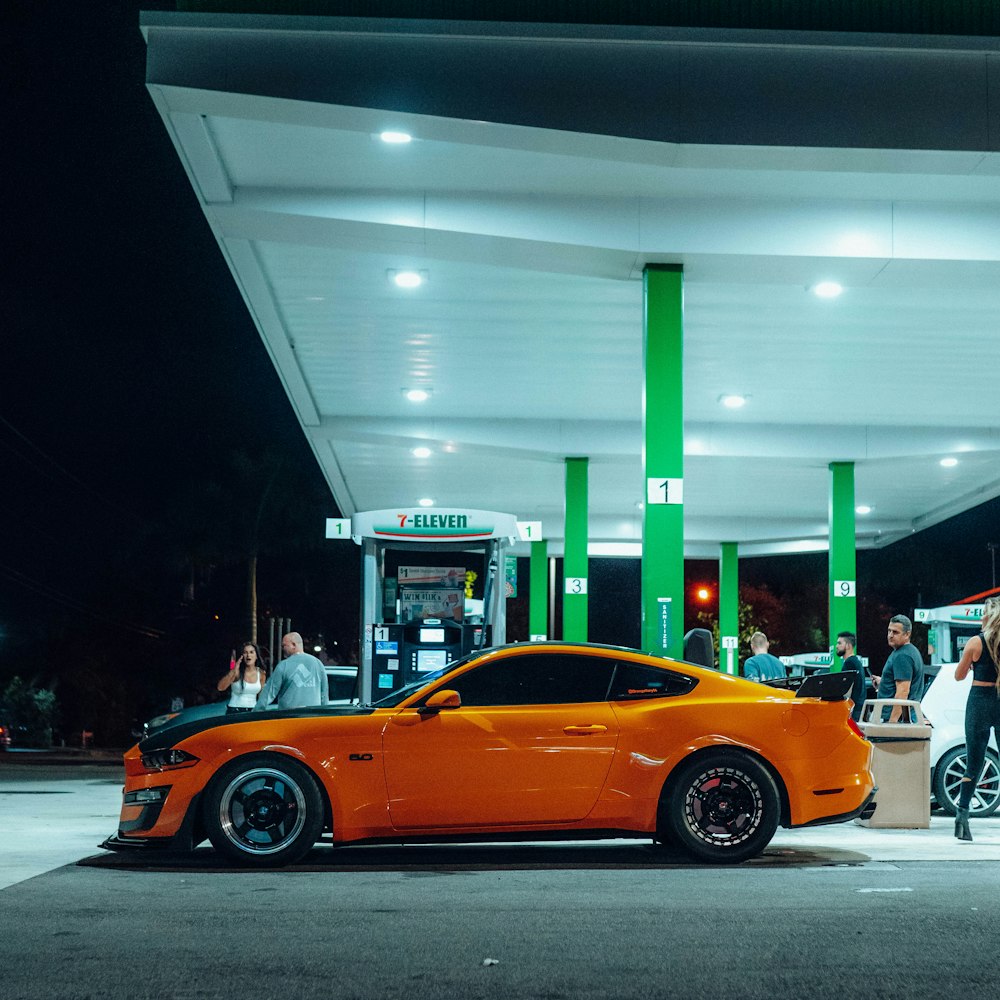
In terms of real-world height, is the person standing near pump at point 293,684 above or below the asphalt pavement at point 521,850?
above

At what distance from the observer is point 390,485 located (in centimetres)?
3428

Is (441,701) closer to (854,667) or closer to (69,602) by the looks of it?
(854,667)

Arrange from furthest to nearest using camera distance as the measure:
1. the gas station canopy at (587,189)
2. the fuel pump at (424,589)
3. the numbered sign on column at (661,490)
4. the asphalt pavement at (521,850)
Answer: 1. the fuel pump at (424,589)
2. the numbered sign on column at (661,490)
3. the gas station canopy at (587,189)
4. the asphalt pavement at (521,850)

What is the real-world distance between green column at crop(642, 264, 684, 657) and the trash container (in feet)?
10.0

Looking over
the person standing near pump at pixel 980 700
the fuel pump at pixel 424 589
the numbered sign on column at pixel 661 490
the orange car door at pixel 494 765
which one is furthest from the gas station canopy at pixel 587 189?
the orange car door at pixel 494 765

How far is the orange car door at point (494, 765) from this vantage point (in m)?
8.52

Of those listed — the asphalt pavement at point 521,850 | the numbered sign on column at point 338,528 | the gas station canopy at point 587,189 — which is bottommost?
the asphalt pavement at point 521,850

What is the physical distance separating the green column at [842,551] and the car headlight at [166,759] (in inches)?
741

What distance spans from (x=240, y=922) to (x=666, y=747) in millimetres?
3237

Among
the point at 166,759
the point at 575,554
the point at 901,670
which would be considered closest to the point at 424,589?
the point at 901,670

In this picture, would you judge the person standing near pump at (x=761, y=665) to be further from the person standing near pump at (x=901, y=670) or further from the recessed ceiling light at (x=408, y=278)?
the recessed ceiling light at (x=408, y=278)

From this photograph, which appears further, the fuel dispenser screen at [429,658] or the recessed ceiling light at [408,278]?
the fuel dispenser screen at [429,658]

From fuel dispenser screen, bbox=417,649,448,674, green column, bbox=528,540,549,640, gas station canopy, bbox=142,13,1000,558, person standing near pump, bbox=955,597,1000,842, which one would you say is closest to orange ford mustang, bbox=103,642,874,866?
person standing near pump, bbox=955,597,1000,842

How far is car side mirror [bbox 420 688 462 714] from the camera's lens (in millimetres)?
8617
